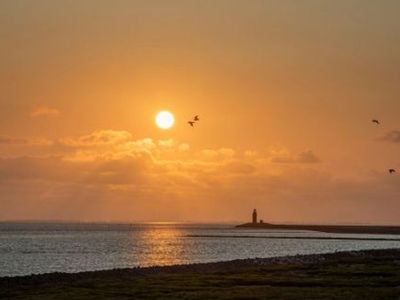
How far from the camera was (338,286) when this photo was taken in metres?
52.8

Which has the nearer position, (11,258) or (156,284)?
(156,284)

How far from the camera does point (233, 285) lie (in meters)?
55.5

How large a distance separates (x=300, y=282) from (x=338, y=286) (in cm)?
399

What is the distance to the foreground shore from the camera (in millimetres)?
47812

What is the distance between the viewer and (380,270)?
6594 centimetres

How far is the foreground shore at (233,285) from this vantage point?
157 ft

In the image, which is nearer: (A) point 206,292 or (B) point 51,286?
(A) point 206,292

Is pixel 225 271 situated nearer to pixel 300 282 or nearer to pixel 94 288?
pixel 300 282

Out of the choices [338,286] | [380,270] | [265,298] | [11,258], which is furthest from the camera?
[11,258]

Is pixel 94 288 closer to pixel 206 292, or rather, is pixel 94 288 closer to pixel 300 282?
pixel 206 292

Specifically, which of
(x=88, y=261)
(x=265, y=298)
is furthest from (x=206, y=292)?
(x=88, y=261)

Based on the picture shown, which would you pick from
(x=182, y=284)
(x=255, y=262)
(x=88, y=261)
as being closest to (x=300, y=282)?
(x=182, y=284)

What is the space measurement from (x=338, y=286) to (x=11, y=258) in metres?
74.4

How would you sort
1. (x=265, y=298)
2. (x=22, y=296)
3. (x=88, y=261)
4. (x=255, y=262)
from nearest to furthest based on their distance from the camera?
1. (x=265, y=298)
2. (x=22, y=296)
3. (x=255, y=262)
4. (x=88, y=261)
